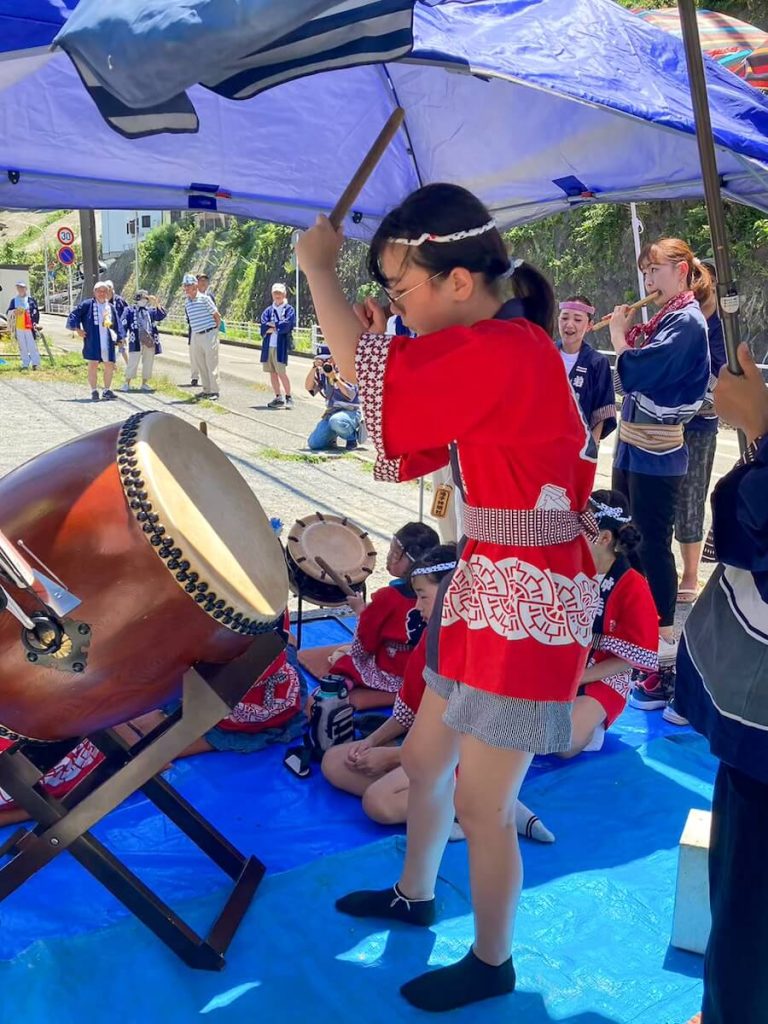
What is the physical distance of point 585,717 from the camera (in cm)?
277

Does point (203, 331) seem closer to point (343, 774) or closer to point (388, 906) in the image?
point (343, 774)

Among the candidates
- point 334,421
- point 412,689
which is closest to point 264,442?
point 334,421

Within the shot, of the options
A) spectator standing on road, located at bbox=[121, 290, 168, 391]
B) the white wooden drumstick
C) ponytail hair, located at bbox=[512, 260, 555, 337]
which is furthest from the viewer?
spectator standing on road, located at bbox=[121, 290, 168, 391]

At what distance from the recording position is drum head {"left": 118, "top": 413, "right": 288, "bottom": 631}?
173 centimetres

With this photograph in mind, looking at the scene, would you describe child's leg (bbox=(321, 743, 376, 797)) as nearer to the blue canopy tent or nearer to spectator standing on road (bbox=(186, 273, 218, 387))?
the blue canopy tent

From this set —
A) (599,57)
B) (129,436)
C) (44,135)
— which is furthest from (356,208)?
(129,436)

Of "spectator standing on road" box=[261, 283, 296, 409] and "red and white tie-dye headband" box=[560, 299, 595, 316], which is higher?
"red and white tie-dye headband" box=[560, 299, 595, 316]

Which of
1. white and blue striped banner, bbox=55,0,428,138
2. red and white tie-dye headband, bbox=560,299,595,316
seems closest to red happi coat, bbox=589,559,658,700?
white and blue striped banner, bbox=55,0,428,138

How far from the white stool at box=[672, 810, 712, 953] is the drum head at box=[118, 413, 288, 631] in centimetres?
103

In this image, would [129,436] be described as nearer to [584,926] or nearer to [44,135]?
[584,926]

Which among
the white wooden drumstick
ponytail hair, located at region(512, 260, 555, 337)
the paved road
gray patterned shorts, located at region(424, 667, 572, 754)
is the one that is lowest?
the paved road

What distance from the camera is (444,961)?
1.98m

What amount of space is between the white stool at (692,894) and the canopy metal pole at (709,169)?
1.06m

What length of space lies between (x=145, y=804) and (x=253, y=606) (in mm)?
1090
